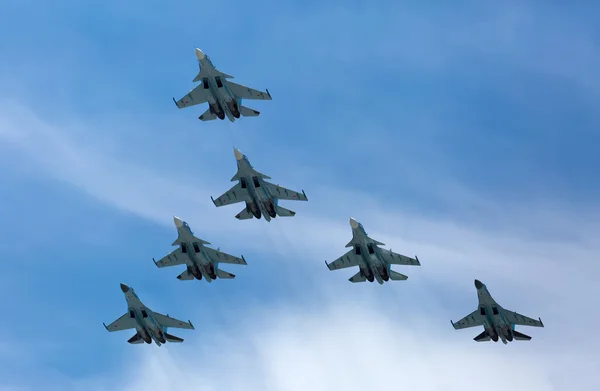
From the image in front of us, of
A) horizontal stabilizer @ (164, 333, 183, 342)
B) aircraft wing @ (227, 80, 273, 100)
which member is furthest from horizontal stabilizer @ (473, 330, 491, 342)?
aircraft wing @ (227, 80, 273, 100)

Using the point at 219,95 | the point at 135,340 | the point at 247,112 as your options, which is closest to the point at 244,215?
the point at 247,112

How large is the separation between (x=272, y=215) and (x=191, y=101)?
862 inches

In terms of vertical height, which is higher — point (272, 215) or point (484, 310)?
point (272, 215)

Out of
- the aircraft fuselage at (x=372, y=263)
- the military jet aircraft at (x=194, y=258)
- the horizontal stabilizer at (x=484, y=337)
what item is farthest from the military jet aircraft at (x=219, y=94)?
Answer: the horizontal stabilizer at (x=484, y=337)

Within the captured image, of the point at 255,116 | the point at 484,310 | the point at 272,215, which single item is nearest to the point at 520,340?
the point at 484,310

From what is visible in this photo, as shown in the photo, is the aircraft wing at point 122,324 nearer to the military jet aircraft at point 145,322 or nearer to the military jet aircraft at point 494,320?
the military jet aircraft at point 145,322

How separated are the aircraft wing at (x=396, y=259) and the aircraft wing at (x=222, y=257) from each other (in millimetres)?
22215

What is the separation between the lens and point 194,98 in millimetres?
165125

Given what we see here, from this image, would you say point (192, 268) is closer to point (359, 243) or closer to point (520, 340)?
point (359, 243)

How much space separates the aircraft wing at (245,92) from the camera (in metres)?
160

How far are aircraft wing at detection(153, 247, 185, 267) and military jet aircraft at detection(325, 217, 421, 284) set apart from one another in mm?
25585

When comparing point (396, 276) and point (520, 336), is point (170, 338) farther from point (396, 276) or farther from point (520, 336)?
point (520, 336)

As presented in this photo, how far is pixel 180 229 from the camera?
160000mm

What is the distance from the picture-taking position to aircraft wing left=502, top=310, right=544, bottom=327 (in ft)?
537
